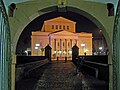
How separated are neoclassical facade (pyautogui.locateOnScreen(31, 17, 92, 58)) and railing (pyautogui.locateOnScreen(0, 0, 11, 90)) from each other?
156 feet

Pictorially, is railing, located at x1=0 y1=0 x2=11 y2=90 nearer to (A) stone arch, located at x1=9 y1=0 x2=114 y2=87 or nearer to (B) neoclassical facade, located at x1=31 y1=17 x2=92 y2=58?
(A) stone arch, located at x1=9 y1=0 x2=114 y2=87

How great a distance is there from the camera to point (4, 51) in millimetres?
5887

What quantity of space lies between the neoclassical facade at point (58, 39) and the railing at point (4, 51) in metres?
47.6

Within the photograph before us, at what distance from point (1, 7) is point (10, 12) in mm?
1935

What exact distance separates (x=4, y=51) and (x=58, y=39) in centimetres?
5149

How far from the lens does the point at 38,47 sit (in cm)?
5662

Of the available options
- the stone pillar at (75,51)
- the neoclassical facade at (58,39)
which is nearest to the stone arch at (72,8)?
the stone pillar at (75,51)

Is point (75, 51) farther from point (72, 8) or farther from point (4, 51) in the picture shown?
point (4, 51)

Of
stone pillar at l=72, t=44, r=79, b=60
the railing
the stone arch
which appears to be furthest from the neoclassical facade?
the railing

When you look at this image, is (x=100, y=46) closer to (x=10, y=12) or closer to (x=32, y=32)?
(x=32, y=32)

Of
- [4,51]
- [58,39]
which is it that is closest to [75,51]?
A: [58,39]

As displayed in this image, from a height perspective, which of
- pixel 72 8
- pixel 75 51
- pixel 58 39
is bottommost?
pixel 75 51

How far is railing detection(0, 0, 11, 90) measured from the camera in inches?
217

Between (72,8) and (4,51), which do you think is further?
(72,8)
